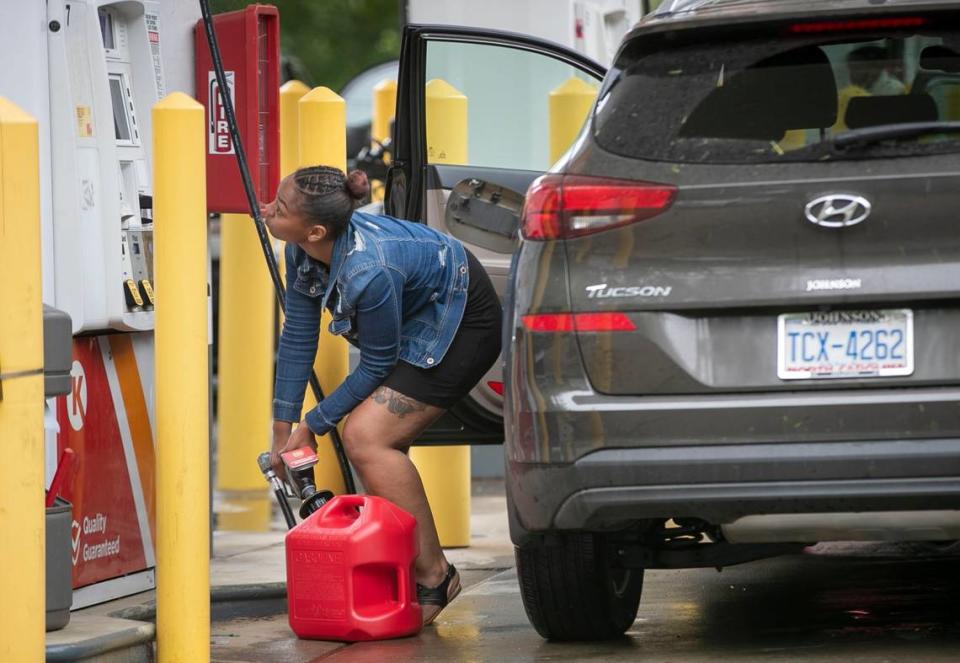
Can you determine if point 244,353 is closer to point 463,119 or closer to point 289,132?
point 289,132

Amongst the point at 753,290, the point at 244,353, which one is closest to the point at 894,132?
the point at 753,290

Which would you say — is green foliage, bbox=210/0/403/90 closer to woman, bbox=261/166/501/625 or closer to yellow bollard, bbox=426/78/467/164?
yellow bollard, bbox=426/78/467/164

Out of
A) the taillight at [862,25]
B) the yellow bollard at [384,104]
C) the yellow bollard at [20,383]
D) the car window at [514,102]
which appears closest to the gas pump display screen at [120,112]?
the yellow bollard at [20,383]

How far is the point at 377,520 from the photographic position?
532 centimetres

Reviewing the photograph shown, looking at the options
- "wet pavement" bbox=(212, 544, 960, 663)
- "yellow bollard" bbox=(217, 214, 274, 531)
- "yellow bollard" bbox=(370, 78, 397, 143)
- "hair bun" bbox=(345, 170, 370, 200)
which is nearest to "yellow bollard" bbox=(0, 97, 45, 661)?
"wet pavement" bbox=(212, 544, 960, 663)

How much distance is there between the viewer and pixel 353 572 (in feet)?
17.5

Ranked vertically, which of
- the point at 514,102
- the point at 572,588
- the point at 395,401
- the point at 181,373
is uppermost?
the point at 514,102

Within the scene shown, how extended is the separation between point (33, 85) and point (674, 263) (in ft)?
6.58

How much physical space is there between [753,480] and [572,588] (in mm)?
944

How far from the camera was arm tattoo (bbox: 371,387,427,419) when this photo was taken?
218 inches

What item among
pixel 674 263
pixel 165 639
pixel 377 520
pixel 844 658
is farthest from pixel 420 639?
pixel 674 263

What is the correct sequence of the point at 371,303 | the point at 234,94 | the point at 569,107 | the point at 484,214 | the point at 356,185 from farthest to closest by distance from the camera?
the point at 569,107
the point at 234,94
the point at 484,214
the point at 356,185
the point at 371,303

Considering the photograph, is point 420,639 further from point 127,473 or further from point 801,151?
point 801,151

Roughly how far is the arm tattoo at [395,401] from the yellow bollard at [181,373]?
893 mm
